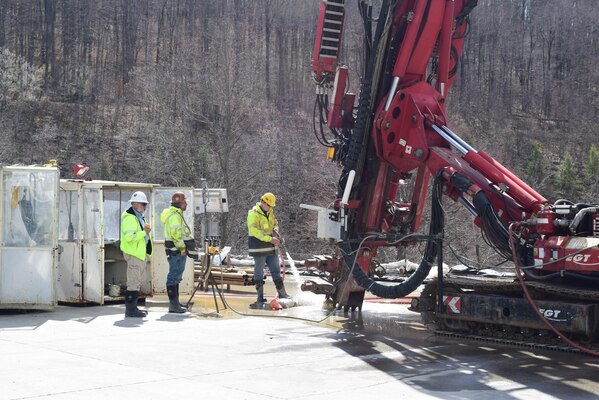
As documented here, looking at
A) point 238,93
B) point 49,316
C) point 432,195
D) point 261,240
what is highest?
point 238,93

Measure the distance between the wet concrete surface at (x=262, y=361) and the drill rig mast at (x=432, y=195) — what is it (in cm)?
52

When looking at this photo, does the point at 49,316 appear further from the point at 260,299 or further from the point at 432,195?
the point at 432,195

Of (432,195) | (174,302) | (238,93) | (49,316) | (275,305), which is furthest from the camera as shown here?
(238,93)

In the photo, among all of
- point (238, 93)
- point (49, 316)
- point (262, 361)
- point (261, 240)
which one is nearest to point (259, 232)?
point (261, 240)

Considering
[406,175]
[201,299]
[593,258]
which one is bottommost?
[201,299]

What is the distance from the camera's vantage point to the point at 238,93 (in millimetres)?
34469

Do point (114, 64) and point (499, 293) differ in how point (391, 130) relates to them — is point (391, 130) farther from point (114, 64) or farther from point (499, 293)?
point (114, 64)

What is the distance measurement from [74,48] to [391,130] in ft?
155

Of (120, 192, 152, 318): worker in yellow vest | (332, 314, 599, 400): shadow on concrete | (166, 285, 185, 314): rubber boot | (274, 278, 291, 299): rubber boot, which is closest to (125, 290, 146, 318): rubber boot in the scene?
(120, 192, 152, 318): worker in yellow vest

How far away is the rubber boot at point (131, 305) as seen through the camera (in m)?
11.9

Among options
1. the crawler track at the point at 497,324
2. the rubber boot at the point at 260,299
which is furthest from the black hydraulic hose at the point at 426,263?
the rubber boot at the point at 260,299

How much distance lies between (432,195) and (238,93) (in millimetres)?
24718

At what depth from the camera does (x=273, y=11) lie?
59.2m

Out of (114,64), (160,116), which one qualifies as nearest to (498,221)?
(160,116)
